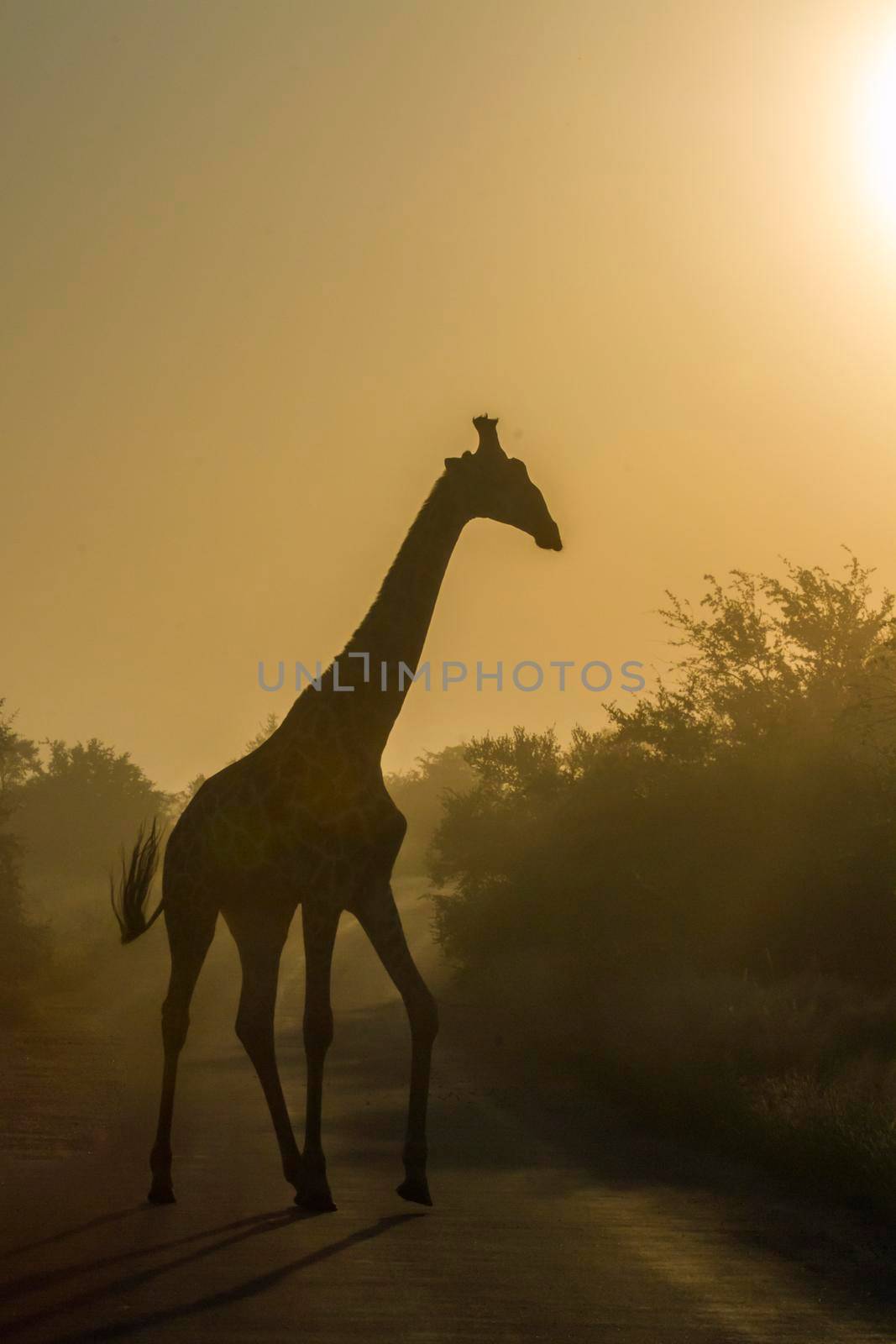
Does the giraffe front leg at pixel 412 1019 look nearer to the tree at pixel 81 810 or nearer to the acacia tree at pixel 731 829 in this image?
the acacia tree at pixel 731 829

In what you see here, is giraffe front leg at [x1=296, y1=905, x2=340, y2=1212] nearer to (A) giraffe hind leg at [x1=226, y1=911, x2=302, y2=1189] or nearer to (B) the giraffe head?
(A) giraffe hind leg at [x1=226, y1=911, x2=302, y2=1189]

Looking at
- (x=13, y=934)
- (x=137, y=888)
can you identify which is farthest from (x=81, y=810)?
(x=137, y=888)

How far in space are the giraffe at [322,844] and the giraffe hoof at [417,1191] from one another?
1 centimetres

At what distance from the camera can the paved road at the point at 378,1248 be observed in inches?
255

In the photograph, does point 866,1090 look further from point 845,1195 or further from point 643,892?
point 643,892

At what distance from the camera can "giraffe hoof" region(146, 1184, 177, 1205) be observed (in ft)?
31.0

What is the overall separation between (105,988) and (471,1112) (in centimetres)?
1770

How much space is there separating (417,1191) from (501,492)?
5.00 meters

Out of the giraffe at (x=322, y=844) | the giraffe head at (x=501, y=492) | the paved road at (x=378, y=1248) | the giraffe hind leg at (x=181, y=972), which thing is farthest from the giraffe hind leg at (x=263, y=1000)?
the giraffe head at (x=501, y=492)

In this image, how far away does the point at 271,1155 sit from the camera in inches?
452

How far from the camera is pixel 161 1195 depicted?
952 cm

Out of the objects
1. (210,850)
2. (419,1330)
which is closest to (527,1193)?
(210,850)

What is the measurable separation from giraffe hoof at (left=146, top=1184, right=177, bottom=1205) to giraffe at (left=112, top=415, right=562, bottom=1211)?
1 cm

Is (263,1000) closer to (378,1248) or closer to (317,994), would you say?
(317,994)
